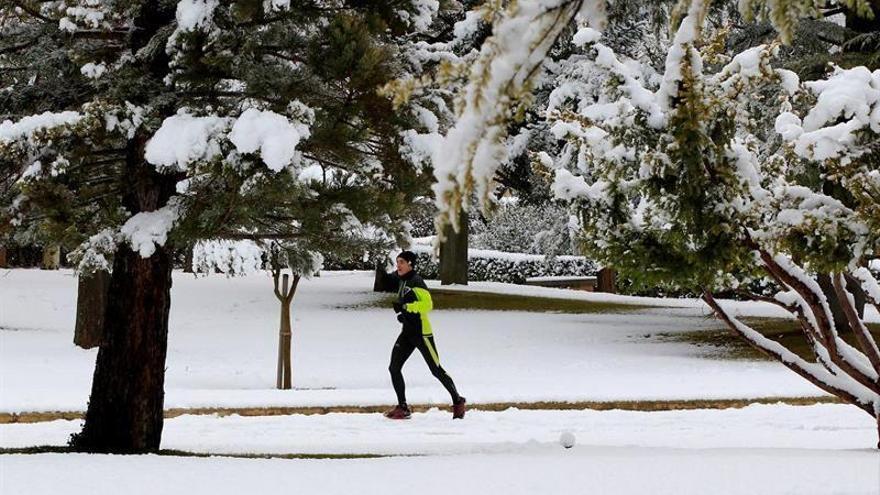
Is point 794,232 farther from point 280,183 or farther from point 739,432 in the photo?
point 739,432

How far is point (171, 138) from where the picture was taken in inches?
308

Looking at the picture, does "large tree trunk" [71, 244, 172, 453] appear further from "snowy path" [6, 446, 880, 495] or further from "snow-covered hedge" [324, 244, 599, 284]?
"snow-covered hedge" [324, 244, 599, 284]

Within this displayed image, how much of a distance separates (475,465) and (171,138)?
302 centimetres

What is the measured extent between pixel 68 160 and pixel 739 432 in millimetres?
6852

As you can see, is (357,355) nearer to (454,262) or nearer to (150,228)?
(454,262)

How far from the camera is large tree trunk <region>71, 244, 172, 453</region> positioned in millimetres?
8930

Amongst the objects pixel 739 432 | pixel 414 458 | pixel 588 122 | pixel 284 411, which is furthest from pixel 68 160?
pixel 739 432

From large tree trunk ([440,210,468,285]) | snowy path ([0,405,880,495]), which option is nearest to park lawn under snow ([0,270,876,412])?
large tree trunk ([440,210,468,285])

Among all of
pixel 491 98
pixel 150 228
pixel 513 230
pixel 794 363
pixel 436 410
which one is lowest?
pixel 436 410

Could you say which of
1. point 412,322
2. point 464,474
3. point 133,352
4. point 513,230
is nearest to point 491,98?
point 464,474

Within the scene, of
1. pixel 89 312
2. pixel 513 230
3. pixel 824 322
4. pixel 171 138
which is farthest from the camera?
pixel 513 230

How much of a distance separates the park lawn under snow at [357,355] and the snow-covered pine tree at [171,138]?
467 centimetres

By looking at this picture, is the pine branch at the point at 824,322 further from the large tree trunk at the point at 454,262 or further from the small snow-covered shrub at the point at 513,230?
the small snow-covered shrub at the point at 513,230

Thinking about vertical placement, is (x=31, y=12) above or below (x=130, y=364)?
above
